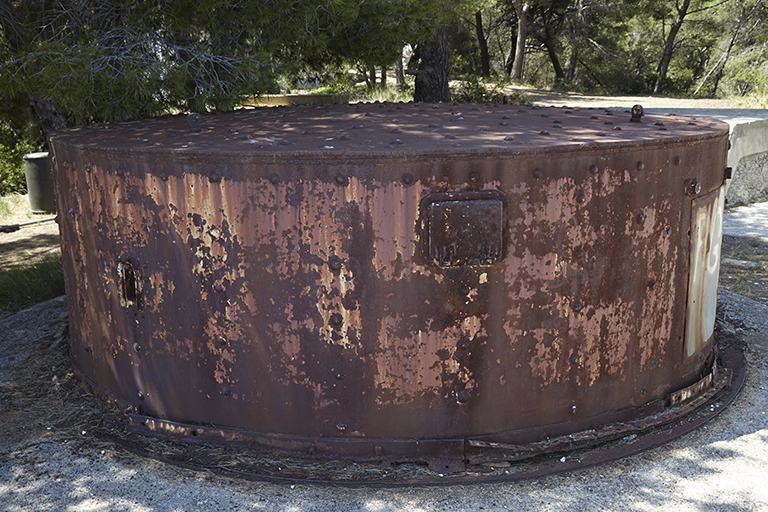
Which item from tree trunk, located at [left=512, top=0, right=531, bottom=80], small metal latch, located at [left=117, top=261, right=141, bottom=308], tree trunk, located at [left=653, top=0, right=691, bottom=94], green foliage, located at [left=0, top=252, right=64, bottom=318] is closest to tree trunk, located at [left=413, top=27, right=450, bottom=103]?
green foliage, located at [left=0, top=252, right=64, bottom=318]

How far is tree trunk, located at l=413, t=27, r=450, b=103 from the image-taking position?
966cm

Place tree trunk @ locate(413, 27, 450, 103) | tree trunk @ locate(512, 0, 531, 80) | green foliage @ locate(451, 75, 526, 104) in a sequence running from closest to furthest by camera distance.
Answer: tree trunk @ locate(413, 27, 450, 103), green foliage @ locate(451, 75, 526, 104), tree trunk @ locate(512, 0, 531, 80)

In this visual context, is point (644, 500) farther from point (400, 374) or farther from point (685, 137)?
Result: point (685, 137)

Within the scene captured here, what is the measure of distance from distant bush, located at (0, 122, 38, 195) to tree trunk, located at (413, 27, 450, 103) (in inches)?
284

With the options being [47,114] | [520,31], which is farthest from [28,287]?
[520,31]

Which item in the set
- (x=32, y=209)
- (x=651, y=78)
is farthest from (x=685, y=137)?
(x=651, y=78)

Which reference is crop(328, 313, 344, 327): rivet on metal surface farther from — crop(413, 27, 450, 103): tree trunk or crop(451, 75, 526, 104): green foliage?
crop(451, 75, 526, 104): green foliage

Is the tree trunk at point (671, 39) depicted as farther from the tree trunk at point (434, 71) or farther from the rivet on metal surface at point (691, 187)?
the rivet on metal surface at point (691, 187)

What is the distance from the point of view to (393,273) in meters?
2.62

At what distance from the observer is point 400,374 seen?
273 cm

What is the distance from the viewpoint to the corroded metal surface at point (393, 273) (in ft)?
8.46

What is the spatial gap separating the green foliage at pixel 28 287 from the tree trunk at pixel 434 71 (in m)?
5.89

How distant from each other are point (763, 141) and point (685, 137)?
23.8 ft

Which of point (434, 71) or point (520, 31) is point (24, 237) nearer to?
point (434, 71)
